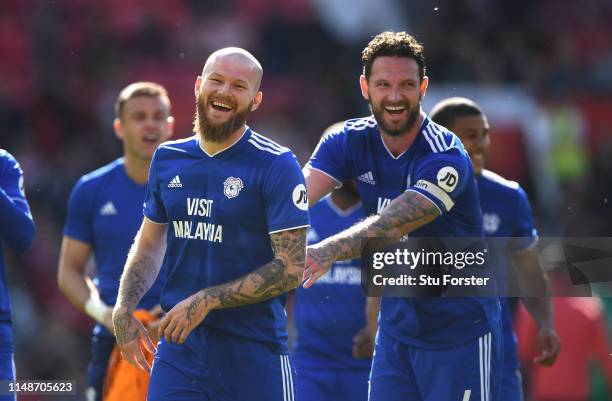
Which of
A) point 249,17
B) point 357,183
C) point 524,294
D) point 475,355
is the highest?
point 249,17

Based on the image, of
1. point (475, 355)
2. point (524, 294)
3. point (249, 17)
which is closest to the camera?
point (475, 355)

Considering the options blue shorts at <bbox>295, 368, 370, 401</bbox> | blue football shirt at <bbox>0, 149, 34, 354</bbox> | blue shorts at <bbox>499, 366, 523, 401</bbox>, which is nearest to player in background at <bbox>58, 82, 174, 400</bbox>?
blue shorts at <bbox>295, 368, 370, 401</bbox>

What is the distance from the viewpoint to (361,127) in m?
7.07

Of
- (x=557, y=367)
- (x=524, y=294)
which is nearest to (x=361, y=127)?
(x=524, y=294)

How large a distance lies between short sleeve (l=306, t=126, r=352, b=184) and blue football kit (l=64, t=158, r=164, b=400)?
1.93 m

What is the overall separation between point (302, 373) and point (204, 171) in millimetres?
2712

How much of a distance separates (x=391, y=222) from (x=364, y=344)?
1836mm

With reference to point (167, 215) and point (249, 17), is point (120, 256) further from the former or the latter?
point (249, 17)

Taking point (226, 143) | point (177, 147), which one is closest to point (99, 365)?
point (177, 147)

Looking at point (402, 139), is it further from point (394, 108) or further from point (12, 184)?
point (12, 184)

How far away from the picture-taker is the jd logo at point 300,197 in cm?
607

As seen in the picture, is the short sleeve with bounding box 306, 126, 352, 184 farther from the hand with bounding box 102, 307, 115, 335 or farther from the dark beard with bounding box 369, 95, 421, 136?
the hand with bounding box 102, 307, 115, 335

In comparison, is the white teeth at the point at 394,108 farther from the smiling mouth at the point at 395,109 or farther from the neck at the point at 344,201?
the neck at the point at 344,201

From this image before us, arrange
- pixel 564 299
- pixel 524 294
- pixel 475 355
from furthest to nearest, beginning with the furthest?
pixel 564 299, pixel 524 294, pixel 475 355
